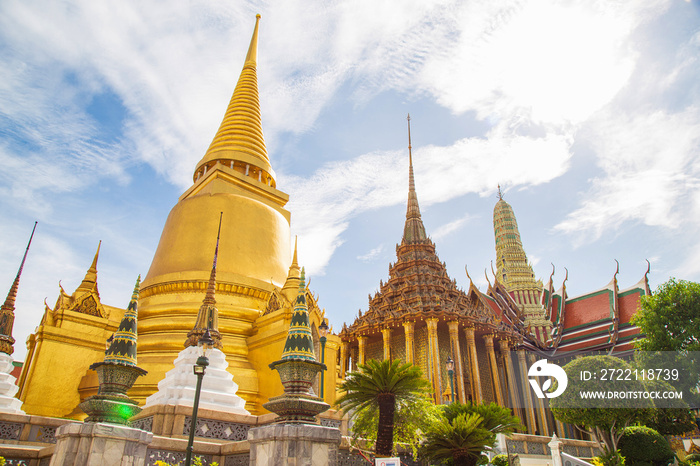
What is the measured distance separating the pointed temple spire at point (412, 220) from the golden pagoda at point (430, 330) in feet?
0.32

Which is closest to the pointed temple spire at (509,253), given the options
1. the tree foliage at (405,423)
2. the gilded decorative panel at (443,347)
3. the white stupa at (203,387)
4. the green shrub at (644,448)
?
the gilded decorative panel at (443,347)

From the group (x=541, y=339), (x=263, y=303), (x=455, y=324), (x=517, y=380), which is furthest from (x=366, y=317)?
(x=541, y=339)

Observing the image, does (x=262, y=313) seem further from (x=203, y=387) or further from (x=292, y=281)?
(x=203, y=387)

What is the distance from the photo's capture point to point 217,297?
48.7 feet

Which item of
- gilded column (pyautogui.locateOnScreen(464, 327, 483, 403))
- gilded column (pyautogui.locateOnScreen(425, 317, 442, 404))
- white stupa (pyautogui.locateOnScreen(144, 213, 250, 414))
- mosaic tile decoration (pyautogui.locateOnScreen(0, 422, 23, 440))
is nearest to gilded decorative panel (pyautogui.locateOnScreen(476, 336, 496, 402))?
gilded column (pyautogui.locateOnScreen(464, 327, 483, 403))

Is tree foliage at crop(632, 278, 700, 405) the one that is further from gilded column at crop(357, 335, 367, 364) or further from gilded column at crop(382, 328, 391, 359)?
gilded column at crop(357, 335, 367, 364)

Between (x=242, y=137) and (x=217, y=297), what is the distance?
831 cm

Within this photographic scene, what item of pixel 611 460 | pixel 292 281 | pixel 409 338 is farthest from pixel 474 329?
pixel 292 281

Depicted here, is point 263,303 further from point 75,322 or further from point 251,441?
point 251,441

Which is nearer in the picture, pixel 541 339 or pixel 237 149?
pixel 237 149

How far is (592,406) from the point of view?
1418 cm

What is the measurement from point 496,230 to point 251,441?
3790 centimetres

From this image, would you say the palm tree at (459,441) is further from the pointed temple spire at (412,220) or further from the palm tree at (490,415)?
the pointed temple spire at (412,220)

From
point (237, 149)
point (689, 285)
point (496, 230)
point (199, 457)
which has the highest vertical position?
point (496, 230)
